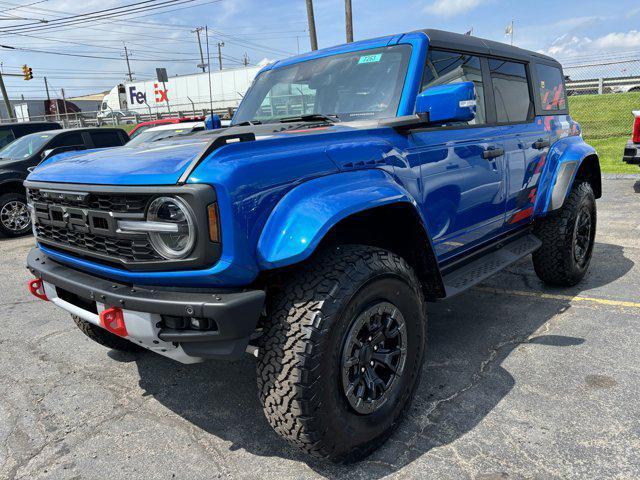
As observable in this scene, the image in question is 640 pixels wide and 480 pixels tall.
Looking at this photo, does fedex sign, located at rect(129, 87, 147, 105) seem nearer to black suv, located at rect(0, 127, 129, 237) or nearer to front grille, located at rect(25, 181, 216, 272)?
black suv, located at rect(0, 127, 129, 237)

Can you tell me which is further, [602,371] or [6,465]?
[602,371]

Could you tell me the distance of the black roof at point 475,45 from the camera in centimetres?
316

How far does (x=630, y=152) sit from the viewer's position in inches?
345

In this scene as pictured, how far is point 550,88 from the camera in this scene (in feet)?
14.9

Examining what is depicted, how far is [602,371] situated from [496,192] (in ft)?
4.26

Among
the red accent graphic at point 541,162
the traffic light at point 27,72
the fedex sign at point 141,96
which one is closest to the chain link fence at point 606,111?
the red accent graphic at point 541,162

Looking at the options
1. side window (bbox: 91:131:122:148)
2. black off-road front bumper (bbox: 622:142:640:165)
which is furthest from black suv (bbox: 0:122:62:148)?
black off-road front bumper (bbox: 622:142:640:165)

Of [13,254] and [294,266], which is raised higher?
[294,266]

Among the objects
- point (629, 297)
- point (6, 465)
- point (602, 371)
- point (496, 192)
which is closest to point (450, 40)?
point (496, 192)

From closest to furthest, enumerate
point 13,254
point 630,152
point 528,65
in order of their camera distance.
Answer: point 528,65
point 13,254
point 630,152

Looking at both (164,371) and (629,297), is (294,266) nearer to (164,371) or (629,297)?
(164,371)

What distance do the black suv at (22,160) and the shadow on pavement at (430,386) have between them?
6.28 meters

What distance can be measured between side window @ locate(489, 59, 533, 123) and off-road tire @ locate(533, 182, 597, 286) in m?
0.85

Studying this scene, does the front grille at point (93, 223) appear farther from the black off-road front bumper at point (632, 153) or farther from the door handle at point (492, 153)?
the black off-road front bumper at point (632, 153)
